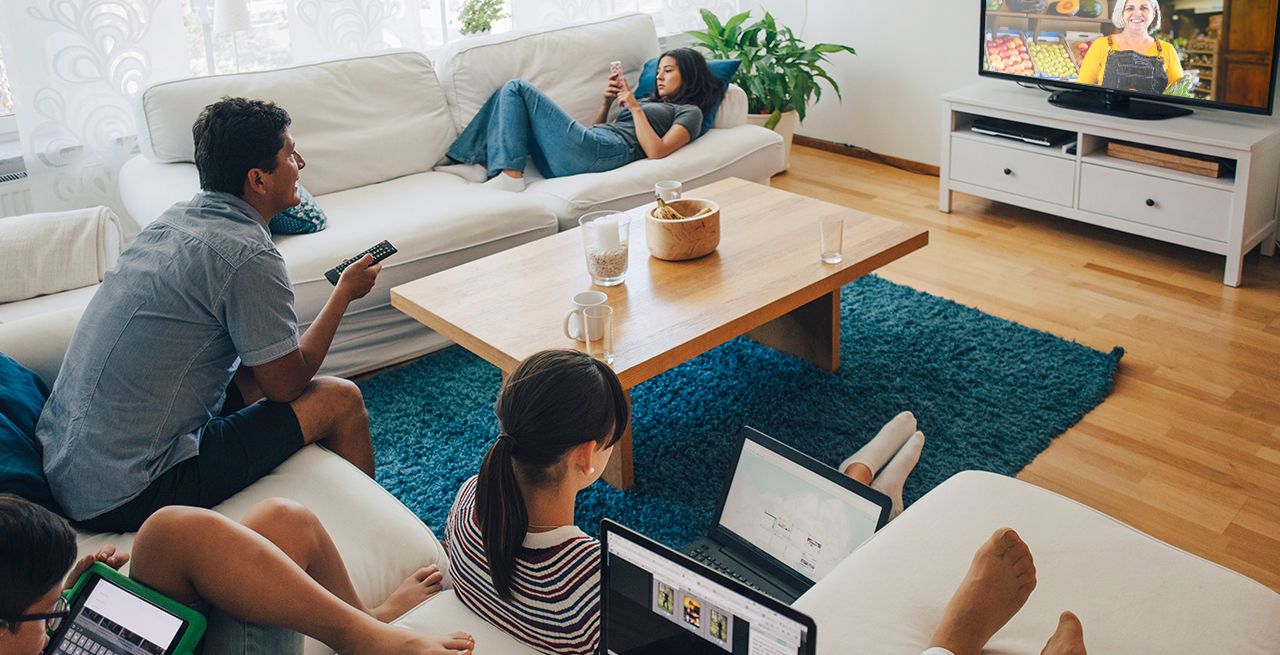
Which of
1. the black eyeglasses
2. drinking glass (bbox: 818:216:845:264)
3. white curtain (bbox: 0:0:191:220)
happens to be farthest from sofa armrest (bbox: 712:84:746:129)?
the black eyeglasses

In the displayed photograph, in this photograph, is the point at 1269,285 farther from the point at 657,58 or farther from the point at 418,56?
the point at 418,56

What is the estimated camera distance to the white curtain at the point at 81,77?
3447mm

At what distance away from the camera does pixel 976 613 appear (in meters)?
1.52

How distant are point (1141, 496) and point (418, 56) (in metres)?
2.80

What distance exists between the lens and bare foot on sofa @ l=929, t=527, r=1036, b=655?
→ 1.52m

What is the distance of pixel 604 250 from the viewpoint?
2676 millimetres

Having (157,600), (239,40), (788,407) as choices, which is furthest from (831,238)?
(239,40)

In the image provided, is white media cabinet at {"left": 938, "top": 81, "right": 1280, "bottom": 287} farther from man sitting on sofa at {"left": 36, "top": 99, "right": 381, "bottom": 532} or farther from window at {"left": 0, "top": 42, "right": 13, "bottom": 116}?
window at {"left": 0, "top": 42, "right": 13, "bottom": 116}

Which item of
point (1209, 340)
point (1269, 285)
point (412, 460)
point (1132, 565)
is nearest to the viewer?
point (1132, 565)

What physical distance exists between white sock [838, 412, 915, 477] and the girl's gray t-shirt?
1.79 m

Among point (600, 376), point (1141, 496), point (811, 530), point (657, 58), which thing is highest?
point (657, 58)

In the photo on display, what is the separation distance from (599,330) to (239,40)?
7.56 ft

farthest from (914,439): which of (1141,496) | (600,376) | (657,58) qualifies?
(657,58)

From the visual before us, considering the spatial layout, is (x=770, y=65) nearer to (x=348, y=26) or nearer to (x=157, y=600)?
(x=348, y=26)
